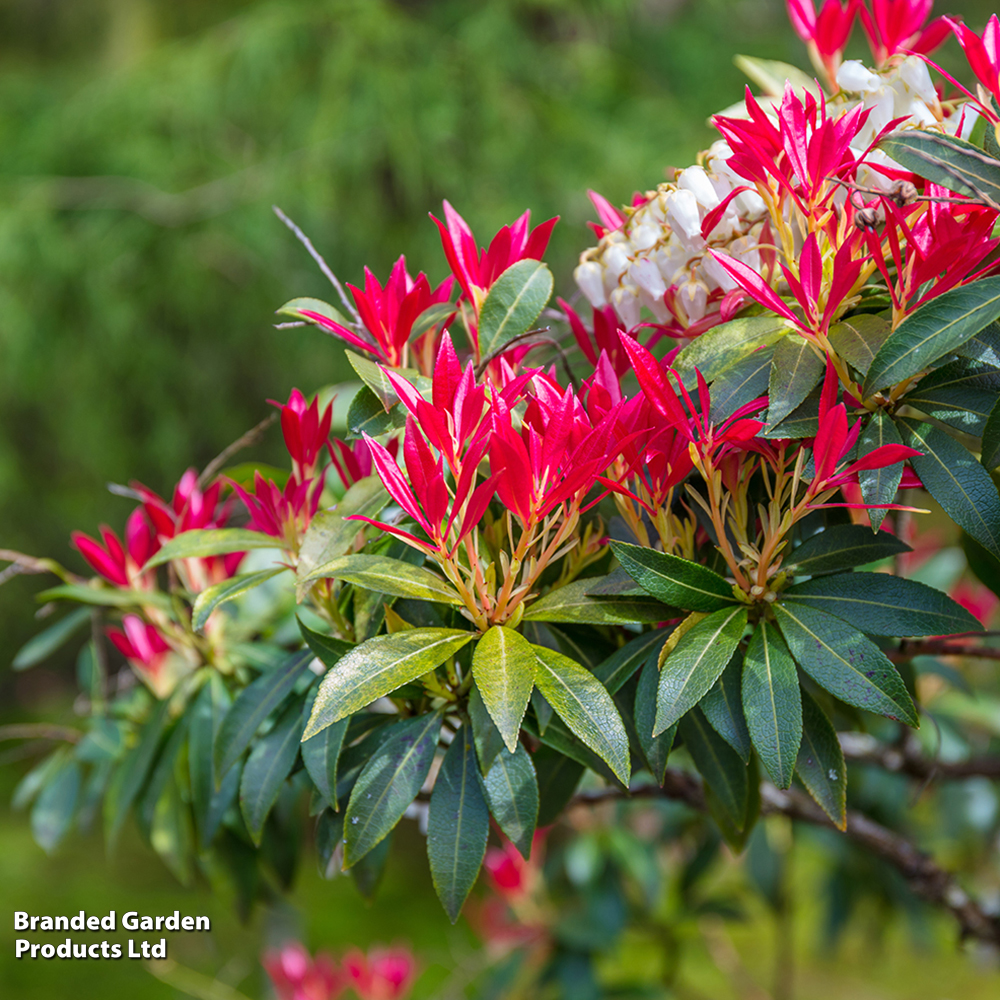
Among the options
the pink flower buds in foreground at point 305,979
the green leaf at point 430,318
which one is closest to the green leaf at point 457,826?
the green leaf at point 430,318

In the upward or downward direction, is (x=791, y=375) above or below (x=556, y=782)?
above

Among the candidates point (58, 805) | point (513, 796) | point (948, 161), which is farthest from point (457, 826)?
point (58, 805)

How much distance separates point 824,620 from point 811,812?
407 millimetres

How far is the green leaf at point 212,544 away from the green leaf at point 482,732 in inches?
6.0

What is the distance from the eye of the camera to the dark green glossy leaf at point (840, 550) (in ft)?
1.26

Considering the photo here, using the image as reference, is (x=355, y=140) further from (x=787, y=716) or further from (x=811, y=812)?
(x=787, y=716)

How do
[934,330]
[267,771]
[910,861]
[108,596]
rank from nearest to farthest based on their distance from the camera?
[934,330]
[267,771]
[108,596]
[910,861]

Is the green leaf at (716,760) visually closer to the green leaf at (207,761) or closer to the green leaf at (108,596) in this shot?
the green leaf at (207,761)

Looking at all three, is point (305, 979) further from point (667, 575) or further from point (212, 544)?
point (667, 575)

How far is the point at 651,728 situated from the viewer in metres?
0.37

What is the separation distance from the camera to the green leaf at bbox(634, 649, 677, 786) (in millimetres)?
368

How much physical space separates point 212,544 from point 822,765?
1.07ft

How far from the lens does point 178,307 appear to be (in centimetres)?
201

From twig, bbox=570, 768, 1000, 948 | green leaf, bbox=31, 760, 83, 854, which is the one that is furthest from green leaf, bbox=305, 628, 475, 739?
green leaf, bbox=31, 760, 83, 854
